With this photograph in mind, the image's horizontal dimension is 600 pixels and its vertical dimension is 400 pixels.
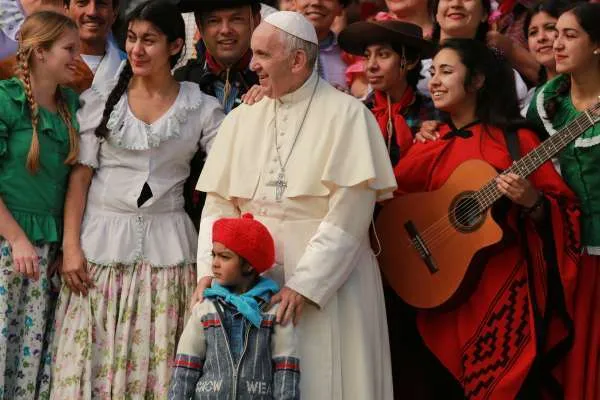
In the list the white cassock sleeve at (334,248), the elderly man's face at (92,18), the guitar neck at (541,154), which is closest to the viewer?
the white cassock sleeve at (334,248)

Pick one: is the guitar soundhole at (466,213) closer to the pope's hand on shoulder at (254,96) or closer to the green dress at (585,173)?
the green dress at (585,173)

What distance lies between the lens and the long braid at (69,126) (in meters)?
5.57

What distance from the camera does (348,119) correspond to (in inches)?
204

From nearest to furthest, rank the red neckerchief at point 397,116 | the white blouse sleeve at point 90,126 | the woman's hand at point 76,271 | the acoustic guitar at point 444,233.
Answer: the acoustic guitar at point 444,233
the woman's hand at point 76,271
the white blouse sleeve at point 90,126
the red neckerchief at point 397,116

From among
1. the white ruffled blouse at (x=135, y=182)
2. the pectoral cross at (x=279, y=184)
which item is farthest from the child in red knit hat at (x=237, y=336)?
the white ruffled blouse at (x=135, y=182)

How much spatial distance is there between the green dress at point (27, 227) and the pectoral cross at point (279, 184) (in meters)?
1.07

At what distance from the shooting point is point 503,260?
18.1ft

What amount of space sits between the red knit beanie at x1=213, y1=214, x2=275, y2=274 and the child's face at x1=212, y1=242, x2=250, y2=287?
0.08ft

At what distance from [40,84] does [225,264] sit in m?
1.40

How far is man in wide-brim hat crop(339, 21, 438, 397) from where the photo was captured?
5945mm

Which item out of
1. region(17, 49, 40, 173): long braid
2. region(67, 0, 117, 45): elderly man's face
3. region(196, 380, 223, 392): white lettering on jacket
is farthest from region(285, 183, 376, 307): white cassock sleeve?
region(67, 0, 117, 45): elderly man's face

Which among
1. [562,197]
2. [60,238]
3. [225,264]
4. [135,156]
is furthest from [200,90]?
[562,197]

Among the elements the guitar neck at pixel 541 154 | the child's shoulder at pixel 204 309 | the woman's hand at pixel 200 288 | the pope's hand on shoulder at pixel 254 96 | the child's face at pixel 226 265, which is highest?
the pope's hand on shoulder at pixel 254 96

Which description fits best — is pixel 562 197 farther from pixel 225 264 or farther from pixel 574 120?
pixel 225 264
